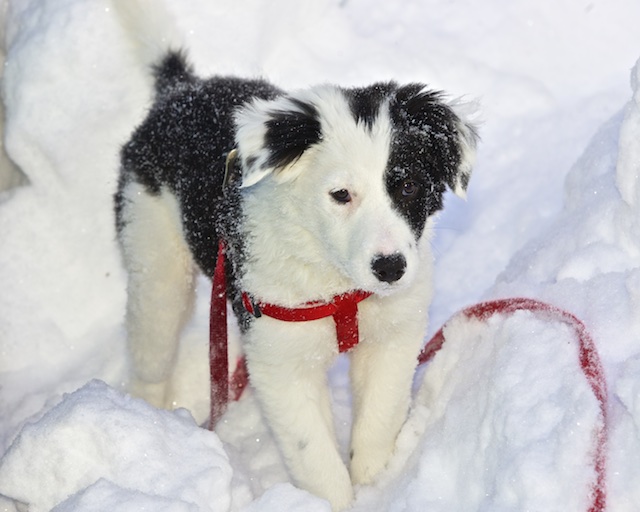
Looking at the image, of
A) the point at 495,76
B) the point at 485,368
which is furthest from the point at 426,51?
the point at 485,368

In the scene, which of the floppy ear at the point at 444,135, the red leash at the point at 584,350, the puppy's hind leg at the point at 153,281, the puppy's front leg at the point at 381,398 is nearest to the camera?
the red leash at the point at 584,350

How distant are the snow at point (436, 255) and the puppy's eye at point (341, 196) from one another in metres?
0.79

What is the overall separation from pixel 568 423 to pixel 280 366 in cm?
101

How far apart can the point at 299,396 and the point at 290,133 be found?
0.94m

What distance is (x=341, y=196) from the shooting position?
3.11 metres

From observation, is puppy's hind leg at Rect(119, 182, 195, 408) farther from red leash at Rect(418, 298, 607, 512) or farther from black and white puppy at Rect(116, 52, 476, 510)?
red leash at Rect(418, 298, 607, 512)

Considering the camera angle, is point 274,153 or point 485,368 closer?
point 274,153

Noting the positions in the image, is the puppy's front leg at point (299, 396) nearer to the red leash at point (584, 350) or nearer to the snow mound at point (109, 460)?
the snow mound at point (109, 460)

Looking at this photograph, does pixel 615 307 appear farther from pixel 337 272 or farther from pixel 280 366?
pixel 280 366

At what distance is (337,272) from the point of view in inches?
132

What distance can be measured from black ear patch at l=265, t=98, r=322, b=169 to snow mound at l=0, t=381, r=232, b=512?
3.34ft

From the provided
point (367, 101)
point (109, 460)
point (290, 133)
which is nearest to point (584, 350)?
point (367, 101)

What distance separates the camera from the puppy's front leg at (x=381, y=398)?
3.62m

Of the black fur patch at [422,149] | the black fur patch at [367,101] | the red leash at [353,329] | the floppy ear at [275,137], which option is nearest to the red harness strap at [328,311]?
the red leash at [353,329]
